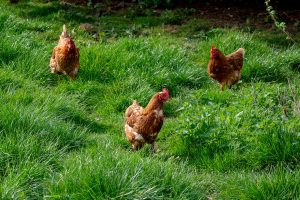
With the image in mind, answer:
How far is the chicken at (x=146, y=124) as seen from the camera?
17.5 feet

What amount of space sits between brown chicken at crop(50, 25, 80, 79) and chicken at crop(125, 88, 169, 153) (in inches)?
70.0

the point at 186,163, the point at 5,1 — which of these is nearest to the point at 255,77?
the point at 186,163

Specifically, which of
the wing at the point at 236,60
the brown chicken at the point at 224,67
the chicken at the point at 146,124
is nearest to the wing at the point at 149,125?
the chicken at the point at 146,124

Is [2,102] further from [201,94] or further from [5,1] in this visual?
[5,1]

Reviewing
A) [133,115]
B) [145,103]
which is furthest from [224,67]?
[133,115]

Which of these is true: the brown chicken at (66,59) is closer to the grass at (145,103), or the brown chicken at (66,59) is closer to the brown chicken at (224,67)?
the grass at (145,103)

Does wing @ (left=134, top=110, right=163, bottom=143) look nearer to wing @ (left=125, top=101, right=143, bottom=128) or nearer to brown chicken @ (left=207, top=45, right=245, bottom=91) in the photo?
wing @ (left=125, top=101, right=143, bottom=128)

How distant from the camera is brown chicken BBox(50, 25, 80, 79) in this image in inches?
272

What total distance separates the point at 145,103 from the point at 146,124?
1.24 meters

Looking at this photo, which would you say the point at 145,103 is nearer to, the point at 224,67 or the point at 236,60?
the point at 224,67

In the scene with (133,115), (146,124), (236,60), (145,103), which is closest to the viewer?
(146,124)

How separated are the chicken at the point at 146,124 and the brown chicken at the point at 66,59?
1.78m

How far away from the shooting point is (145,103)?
21.5 ft

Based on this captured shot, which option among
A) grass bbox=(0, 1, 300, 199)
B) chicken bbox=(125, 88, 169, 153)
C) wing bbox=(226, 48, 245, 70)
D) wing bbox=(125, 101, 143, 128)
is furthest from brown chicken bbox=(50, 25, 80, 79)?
wing bbox=(226, 48, 245, 70)
